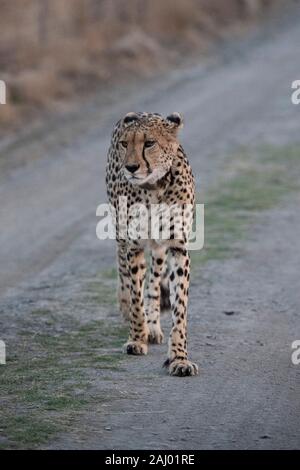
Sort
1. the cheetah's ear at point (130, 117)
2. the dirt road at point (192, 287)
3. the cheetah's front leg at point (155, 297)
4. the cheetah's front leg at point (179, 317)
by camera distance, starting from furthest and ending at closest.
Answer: the cheetah's front leg at point (155, 297) < the cheetah's ear at point (130, 117) < the cheetah's front leg at point (179, 317) < the dirt road at point (192, 287)

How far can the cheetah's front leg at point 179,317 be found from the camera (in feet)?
20.6

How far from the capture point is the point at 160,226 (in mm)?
6645

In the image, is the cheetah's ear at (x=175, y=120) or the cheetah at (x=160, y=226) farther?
the cheetah's ear at (x=175, y=120)

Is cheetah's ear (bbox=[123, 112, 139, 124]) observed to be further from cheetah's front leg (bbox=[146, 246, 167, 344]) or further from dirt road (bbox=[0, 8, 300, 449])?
dirt road (bbox=[0, 8, 300, 449])

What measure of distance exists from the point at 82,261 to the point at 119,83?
316 inches

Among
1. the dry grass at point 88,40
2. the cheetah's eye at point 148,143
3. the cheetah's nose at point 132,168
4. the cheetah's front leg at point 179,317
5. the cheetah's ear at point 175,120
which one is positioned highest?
the dry grass at point 88,40

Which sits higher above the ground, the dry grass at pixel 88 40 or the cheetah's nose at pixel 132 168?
the dry grass at pixel 88 40

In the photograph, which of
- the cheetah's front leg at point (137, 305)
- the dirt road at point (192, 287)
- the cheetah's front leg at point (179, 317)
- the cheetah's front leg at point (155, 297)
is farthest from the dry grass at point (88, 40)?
the cheetah's front leg at point (179, 317)

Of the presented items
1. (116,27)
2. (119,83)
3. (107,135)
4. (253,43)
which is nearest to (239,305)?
(107,135)

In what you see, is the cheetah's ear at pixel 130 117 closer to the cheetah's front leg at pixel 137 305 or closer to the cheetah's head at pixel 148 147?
the cheetah's head at pixel 148 147

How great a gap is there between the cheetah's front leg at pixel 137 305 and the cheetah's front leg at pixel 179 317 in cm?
21

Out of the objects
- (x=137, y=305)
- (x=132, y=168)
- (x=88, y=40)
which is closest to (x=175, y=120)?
(x=132, y=168)

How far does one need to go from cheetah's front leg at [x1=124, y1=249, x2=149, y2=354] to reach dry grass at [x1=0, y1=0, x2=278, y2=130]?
7898 mm
